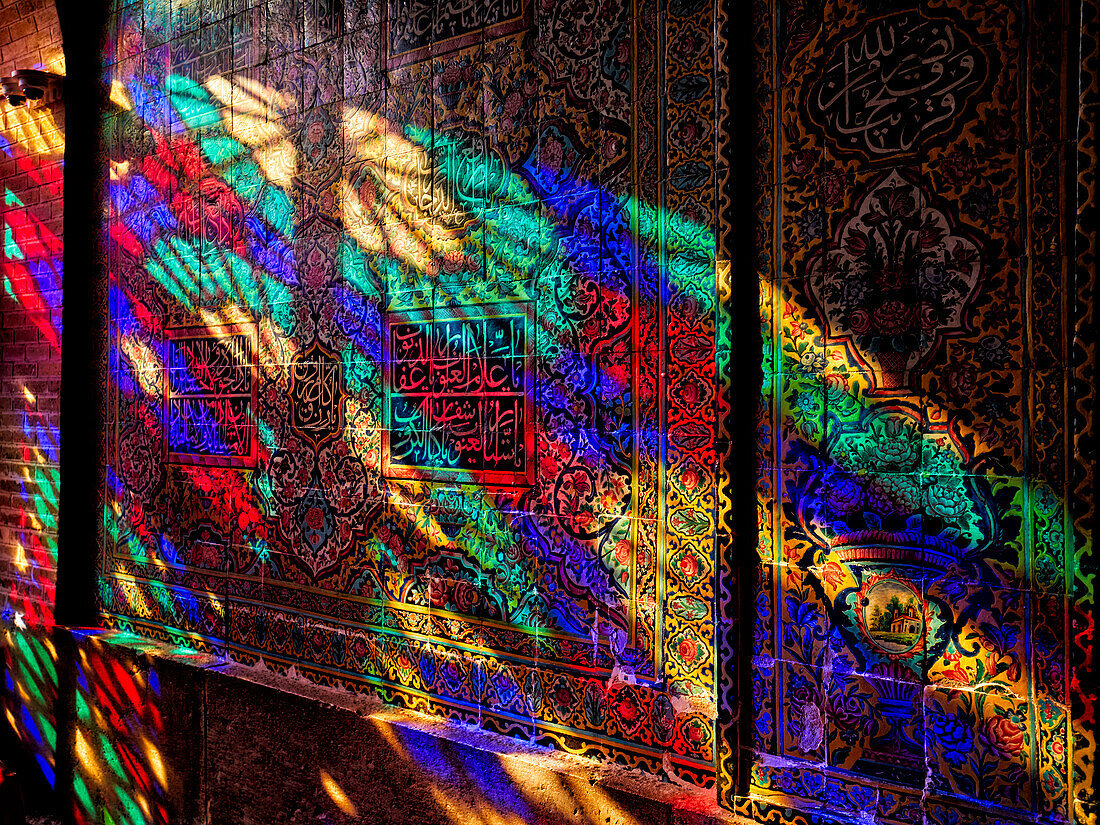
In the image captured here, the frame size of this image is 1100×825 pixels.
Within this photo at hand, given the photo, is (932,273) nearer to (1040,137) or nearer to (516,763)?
(1040,137)

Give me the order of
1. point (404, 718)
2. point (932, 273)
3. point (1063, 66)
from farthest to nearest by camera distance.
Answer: point (404, 718)
point (932, 273)
point (1063, 66)

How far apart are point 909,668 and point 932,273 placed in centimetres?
97

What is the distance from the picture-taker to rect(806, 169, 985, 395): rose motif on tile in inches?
79.0

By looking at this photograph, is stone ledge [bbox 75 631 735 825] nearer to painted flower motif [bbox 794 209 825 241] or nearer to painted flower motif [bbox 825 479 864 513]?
painted flower motif [bbox 825 479 864 513]

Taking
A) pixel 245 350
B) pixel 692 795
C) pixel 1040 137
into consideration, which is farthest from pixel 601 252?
pixel 245 350

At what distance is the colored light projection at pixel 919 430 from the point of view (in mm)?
1871

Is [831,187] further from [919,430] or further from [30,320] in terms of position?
[30,320]

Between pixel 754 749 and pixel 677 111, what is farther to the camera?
pixel 677 111

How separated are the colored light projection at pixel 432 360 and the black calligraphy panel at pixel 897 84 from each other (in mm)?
356

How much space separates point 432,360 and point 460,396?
19 cm

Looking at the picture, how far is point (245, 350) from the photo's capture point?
366 cm

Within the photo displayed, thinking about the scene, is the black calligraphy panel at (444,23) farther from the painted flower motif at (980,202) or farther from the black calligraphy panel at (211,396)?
the painted flower motif at (980,202)

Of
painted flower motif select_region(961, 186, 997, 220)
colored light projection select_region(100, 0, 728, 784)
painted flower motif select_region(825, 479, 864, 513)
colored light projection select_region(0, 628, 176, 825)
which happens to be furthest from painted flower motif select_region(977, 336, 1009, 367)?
colored light projection select_region(0, 628, 176, 825)

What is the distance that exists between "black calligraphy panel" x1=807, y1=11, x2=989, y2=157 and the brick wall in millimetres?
3956
